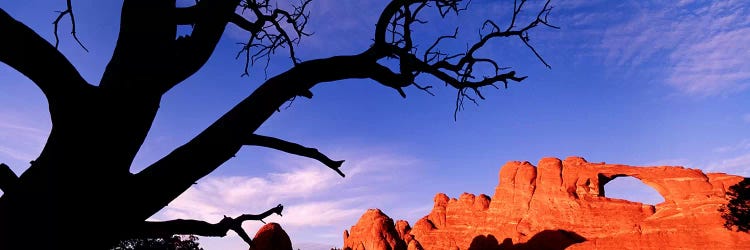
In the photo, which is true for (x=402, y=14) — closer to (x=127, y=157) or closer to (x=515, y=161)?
(x=127, y=157)

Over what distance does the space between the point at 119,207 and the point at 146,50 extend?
2.99 ft

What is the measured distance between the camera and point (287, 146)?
3023 mm

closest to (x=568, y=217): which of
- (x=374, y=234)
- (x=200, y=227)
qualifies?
(x=374, y=234)

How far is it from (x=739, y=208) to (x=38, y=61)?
207ft

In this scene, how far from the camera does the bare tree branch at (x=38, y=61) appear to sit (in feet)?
6.91

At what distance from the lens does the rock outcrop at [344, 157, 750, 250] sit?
56.2 m

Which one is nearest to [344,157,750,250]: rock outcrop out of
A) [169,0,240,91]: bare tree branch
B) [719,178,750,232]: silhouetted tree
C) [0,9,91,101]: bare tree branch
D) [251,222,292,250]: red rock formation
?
[719,178,750,232]: silhouetted tree

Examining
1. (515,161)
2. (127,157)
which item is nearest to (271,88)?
(127,157)

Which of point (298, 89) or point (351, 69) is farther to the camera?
point (351, 69)

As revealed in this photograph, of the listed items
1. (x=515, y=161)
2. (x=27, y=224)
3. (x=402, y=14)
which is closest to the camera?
(x=27, y=224)

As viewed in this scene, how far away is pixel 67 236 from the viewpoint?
6.70ft

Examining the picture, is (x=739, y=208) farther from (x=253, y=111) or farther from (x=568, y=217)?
(x=253, y=111)

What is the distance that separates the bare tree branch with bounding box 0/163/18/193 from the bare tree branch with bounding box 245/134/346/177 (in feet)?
3.84

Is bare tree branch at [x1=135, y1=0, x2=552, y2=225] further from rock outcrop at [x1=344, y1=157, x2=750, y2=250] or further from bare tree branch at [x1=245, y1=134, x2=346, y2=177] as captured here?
rock outcrop at [x1=344, y1=157, x2=750, y2=250]
